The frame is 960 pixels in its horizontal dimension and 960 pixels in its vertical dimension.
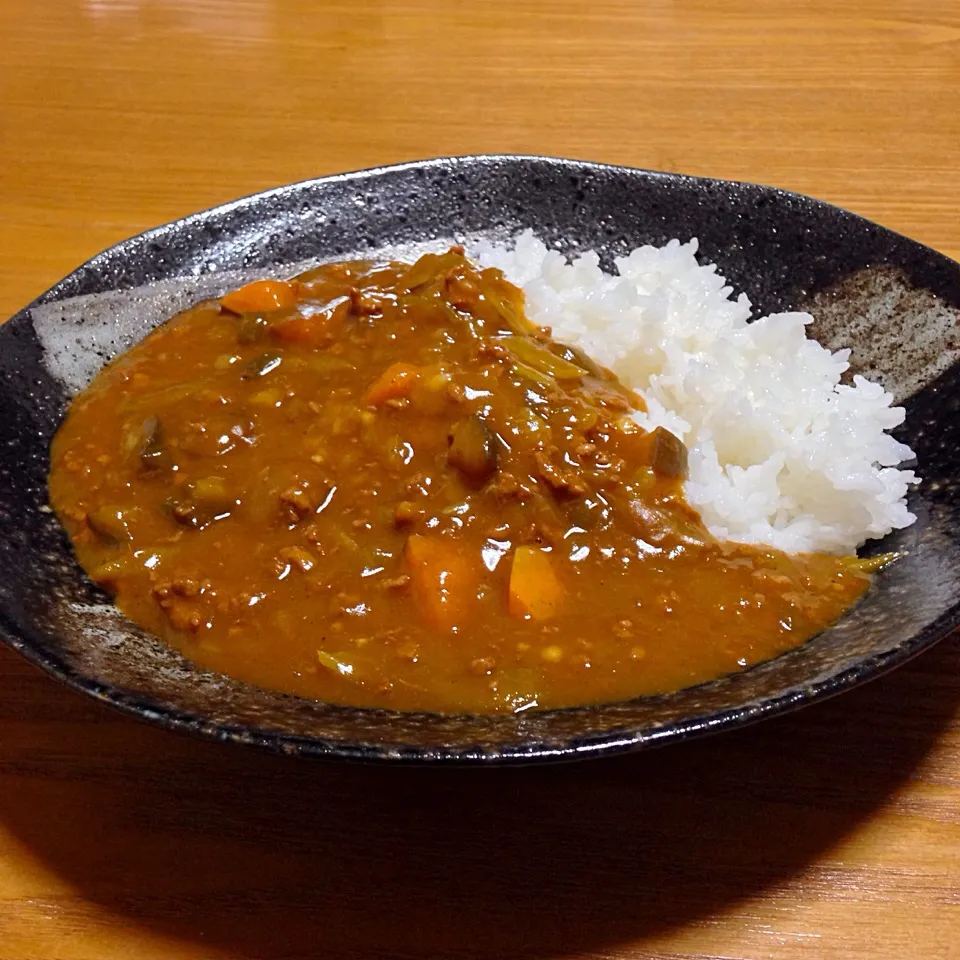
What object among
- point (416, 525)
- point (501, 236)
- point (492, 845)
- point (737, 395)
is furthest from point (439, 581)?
point (501, 236)

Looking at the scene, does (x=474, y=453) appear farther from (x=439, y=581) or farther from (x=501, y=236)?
(x=501, y=236)

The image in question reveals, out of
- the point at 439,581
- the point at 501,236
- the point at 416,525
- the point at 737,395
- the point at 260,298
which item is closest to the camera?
the point at 439,581

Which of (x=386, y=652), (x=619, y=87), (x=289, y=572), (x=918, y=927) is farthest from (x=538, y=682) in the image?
(x=619, y=87)

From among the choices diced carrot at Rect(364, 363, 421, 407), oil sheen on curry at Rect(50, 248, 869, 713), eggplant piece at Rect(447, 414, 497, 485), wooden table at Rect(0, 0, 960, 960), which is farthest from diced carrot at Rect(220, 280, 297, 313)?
wooden table at Rect(0, 0, 960, 960)

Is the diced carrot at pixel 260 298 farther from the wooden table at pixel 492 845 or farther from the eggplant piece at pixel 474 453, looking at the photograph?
the wooden table at pixel 492 845

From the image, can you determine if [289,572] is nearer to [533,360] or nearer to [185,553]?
[185,553]

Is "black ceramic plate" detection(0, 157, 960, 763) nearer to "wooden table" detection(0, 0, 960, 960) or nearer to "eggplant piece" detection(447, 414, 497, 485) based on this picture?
"wooden table" detection(0, 0, 960, 960)
